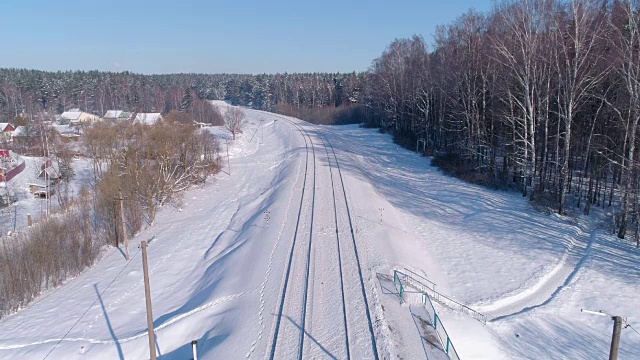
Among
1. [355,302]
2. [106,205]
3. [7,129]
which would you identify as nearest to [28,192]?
[106,205]

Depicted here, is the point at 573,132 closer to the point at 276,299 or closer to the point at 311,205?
the point at 311,205

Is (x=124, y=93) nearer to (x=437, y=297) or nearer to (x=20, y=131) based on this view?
(x=20, y=131)

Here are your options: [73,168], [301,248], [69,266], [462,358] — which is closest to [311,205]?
[301,248]

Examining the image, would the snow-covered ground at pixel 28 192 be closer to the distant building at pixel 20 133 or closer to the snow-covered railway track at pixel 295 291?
the distant building at pixel 20 133

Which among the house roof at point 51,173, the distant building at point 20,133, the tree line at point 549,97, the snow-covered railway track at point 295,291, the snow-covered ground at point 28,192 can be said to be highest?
the tree line at point 549,97

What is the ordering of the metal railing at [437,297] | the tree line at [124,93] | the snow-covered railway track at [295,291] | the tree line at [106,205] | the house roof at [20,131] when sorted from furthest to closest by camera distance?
the tree line at [124,93], the house roof at [20,131], the tree line at [106,205], the metal railing at [437,297], the snow-covered railway track at [295,291]

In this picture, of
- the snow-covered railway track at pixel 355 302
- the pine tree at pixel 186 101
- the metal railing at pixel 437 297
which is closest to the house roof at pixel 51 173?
the snow-covered railway track at pixel 355 302

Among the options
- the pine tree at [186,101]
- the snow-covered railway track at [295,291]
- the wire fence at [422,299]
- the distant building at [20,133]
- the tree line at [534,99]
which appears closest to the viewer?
the wire fence at [422,299]
